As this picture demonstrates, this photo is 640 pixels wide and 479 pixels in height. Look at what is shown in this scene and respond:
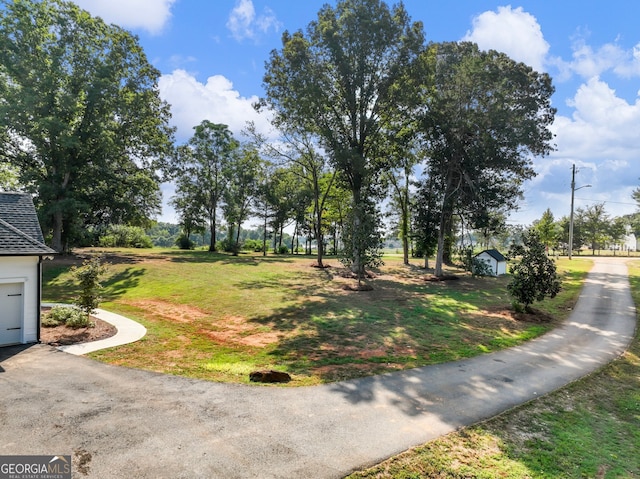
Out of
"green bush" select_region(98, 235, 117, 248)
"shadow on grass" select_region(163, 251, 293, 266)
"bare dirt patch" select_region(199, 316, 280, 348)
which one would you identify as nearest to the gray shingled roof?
"bare dirt patch" select_region(199, 316, 280, 348)

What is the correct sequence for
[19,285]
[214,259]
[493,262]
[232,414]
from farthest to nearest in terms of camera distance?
1. [214,259]
2. [493,262]
3. [19,285]
4. [232,414]

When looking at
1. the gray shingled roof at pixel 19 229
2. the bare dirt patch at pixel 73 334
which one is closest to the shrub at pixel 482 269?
the bare dirt patch at pixel 73 334

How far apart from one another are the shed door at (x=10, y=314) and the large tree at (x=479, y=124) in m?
27.2

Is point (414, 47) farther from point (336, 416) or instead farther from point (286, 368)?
point (336, 416)

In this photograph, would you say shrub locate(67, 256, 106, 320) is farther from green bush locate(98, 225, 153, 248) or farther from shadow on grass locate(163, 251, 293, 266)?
green bush locate(98, 225, 153, 248)

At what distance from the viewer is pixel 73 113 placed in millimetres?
29375

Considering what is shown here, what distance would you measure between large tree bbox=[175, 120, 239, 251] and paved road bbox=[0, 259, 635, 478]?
3853 centimetres

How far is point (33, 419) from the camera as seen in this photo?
6.91m

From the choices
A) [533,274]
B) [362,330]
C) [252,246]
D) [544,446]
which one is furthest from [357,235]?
[252,246]

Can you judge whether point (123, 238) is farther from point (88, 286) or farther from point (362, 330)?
point (362, 330)

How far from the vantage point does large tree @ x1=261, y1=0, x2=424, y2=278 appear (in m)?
25.8

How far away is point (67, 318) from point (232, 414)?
11437 mm

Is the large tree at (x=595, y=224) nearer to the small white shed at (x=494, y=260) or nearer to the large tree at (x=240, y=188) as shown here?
the small white shed at (x=494, y=260)

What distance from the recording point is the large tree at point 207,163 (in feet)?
155
